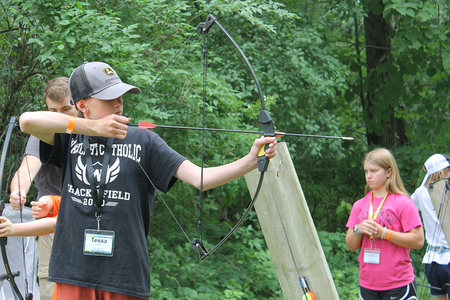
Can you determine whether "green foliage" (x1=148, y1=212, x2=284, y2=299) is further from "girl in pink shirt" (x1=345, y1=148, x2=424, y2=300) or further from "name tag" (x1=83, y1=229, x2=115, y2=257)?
"name tag" (x1=83, y1=229, x2=115, y2=257)

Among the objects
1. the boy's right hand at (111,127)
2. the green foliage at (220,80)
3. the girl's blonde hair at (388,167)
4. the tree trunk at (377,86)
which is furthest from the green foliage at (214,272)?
the tree trunk at (377,86)

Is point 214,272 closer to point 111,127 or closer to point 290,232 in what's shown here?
point 290,232

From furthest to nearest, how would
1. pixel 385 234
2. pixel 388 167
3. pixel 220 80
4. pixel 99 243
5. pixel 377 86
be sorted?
pixel 377 86 → pixel 220 80 → pixel 388 167 → pixel 385 234 → pixel 99 243

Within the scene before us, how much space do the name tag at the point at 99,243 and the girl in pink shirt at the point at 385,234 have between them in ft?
5.71

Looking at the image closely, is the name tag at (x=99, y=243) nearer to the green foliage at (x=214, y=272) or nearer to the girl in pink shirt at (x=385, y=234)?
the girl in pink shirt at (x=385, y=234)

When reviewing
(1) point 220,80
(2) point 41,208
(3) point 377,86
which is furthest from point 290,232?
(3) point 377,86

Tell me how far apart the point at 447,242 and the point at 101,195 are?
3.09 meters

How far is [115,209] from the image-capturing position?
5.24 ft

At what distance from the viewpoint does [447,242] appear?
3.54 metres

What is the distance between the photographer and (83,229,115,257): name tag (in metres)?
1.55

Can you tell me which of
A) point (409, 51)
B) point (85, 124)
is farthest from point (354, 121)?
point (85, 124)

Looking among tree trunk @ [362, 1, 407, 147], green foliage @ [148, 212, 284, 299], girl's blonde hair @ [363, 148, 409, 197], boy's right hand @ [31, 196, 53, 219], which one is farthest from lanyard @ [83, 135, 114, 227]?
tree trunk @ [362, 1, 407, 147]

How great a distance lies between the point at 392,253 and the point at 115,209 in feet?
6.17

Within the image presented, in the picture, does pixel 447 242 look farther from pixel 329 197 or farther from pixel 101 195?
pixel 329 197
